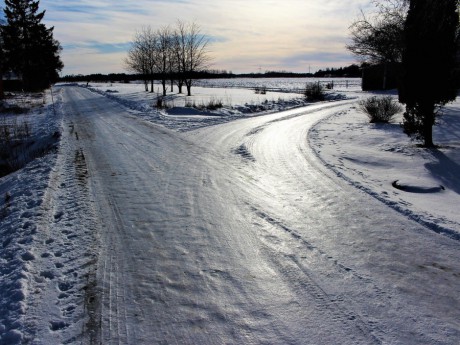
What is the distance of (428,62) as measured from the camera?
9.97 m

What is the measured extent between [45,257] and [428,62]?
10403 millimetres

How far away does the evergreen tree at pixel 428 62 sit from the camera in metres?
9.72

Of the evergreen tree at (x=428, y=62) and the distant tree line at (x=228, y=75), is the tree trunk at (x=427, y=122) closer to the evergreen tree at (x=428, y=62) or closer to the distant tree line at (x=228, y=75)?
the evergreen tree at (x=428, y=62)

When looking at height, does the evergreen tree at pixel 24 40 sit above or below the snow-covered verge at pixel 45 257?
above

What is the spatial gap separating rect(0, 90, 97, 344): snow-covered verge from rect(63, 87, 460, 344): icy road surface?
201 mm

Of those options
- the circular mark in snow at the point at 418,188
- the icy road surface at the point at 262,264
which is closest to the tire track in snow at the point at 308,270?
the icy road surface at the point at 262,264

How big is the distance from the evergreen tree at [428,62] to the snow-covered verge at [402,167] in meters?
1.17

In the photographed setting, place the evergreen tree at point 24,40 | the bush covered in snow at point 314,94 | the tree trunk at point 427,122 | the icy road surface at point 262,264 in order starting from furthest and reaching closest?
the evergreen tree at point 24,40, the bush covered in snow at point 314,94, the tree trunk at point 427,122, the icy road surface at point 262,264

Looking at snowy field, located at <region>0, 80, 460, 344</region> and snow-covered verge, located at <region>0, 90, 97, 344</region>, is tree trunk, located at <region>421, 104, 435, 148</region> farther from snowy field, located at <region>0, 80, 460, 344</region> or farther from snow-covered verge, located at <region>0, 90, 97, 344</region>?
snow-covered verge, located at <region>0, 90, 97, 344</region>

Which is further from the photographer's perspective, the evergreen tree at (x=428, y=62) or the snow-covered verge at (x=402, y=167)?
the evergreen tree at (x=428, y=62)

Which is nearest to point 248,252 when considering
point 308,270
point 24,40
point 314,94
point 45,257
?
point 308,270

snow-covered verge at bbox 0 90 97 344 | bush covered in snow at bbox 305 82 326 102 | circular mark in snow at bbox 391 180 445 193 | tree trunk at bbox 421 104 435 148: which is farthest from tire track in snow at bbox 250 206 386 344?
bush covered in snow at bbox 305 82 326 102

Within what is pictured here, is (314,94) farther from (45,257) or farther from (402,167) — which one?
(45,257)

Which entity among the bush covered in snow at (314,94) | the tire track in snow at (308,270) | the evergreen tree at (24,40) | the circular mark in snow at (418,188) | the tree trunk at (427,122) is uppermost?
the evergreen tree at (24,40)
